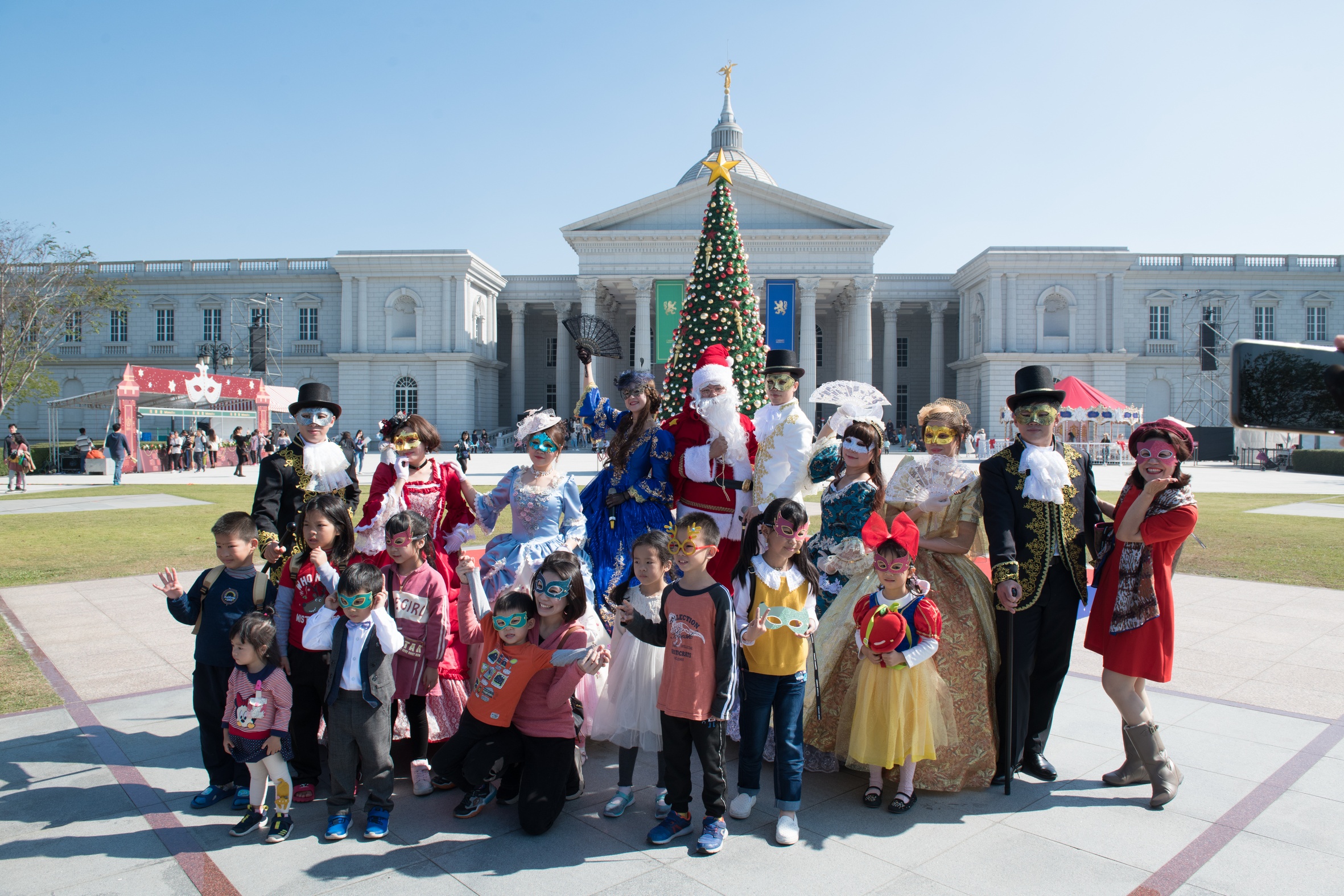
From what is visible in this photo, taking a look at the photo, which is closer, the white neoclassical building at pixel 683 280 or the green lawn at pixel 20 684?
the green lawn at pixel 20 684

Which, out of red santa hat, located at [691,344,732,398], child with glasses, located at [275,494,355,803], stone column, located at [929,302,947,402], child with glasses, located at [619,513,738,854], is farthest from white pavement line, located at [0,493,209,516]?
stone column, located at [929,302,947,402]

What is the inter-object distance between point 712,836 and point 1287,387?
270cm

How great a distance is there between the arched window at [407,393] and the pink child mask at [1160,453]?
49508 mm

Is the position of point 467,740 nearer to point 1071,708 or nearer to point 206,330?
point 1071,708

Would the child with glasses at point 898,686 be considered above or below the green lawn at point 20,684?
above

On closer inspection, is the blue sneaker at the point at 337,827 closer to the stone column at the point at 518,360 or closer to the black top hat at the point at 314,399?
the black top hat at the point at 314,399

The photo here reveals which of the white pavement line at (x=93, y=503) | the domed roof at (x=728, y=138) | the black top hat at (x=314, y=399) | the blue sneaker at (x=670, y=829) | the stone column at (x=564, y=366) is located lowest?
the blue sneaker at (x=670, y=829)

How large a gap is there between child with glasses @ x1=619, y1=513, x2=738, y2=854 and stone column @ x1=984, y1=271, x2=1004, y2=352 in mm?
49276

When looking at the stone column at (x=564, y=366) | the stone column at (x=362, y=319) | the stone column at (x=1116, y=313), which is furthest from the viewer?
the stone column at (x=564, y=366)

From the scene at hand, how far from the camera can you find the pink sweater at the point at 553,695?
145 inches

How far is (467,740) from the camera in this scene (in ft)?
12.3

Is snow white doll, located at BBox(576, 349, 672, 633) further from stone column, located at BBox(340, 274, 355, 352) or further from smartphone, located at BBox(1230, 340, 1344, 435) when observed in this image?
stone column, located at BBox(340, 274, 355, 352)

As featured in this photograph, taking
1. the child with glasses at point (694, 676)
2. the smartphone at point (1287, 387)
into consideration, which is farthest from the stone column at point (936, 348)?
the smartphone at point (1287, 387)

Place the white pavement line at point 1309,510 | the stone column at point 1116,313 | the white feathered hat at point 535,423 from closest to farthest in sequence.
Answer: the white feathered hat at point 535,423 < the white pavement line at point 1309,510 < the stone column at point 1116,313
